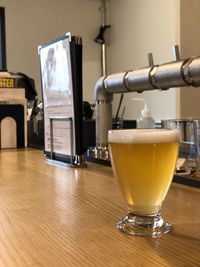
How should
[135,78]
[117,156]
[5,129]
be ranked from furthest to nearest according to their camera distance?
[5,129] → [135,78] → [117,156]

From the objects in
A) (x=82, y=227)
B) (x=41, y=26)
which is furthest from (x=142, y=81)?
(x=41, y=26)

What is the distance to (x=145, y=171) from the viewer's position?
0.46 meters

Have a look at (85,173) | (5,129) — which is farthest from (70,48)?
(5,129)

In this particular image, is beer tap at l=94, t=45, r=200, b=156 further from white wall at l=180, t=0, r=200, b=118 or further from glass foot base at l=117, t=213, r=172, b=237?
white wall at l=180, t=0, r=200, b=118

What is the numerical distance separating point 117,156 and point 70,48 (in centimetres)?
60

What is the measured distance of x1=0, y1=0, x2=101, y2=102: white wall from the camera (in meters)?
3.61

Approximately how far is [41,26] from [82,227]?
3.37 m

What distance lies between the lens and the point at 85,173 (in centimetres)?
93

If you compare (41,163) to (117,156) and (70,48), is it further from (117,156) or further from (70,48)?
(117,156)

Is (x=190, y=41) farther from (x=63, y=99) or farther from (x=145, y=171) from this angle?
(x=145, y=171)

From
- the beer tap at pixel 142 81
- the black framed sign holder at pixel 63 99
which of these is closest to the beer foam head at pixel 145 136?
the beer tap at pixel 142 81

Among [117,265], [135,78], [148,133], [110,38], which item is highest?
[110,38]

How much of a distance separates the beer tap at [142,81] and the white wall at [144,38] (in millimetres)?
1698

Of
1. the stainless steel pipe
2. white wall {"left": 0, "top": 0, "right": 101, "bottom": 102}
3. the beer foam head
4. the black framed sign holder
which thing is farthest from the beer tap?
white wall {"left": 0, "top": 0, "right": 101, "bottom": 102}
